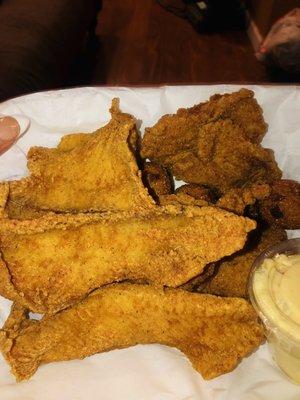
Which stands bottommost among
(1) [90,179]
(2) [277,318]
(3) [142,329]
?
(3) [142,329]

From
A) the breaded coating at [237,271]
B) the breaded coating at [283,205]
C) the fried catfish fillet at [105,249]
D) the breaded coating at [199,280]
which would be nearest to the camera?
the fried catfish fillet at [105,249]

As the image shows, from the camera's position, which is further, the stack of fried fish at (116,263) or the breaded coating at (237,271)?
the breaded coating at (237,271)

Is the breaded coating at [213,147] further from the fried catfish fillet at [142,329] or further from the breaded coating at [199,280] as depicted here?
the fried catfish fillet at [142,329]

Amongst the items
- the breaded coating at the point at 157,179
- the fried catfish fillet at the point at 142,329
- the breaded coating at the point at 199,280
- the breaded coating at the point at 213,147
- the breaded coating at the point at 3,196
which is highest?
the breaded coating at the point at 213,147

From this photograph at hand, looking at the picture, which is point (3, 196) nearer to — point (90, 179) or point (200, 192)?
point (90, 179)

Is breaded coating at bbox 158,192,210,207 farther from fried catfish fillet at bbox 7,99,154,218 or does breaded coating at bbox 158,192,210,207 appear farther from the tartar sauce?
the tartar sauce

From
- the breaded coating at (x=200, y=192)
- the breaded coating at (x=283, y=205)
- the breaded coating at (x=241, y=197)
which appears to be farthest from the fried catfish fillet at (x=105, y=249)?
the breaded coating at (x=283, y=205)

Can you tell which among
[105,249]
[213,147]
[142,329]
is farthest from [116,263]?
[213,147]

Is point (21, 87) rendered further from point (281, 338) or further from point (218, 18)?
point (218, 18)

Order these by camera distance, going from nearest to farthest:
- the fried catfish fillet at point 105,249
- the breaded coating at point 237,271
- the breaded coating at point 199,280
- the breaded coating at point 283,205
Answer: the fried catfish fillet at point 105,249 < the breaded coating at point 199,280 < the breaded coating at point 237,271 < the breaded coating at point 283,205

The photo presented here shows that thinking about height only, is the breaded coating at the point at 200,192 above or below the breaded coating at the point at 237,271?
above
